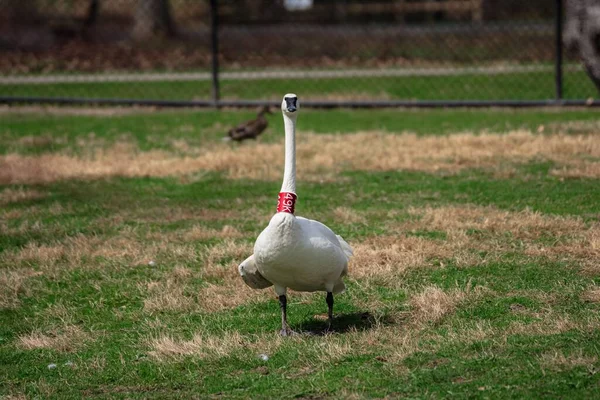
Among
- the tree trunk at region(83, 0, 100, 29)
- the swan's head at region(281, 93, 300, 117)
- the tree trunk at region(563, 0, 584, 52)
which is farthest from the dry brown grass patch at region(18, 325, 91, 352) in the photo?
the tree trunk at region(83, 0, 100, 29)

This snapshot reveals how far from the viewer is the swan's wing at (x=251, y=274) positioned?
5.55 m

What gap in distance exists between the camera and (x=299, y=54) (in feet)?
59.1

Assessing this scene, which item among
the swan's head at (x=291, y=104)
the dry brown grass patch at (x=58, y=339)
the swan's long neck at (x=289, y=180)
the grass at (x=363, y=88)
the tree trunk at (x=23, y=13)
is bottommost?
the dry brown grass patch at (x=58, y=339)

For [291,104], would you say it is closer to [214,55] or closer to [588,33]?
[588,33]

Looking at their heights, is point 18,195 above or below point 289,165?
below

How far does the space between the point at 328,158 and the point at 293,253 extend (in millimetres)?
5620

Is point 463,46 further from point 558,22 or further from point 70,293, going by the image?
point 70,293

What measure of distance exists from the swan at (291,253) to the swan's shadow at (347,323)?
8 cm

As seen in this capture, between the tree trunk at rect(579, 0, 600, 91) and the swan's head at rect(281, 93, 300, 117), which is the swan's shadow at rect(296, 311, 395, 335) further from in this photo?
the tree trunk at rect(579, 0, 600, 91)

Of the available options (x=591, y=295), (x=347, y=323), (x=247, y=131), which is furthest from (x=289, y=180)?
(x=247, y=131)

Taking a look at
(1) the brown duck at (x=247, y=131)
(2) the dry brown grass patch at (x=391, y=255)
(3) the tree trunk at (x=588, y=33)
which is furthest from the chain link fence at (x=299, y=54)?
(2) the dry brown grass patch at (x=391, y=255)

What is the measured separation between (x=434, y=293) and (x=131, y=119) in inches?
363

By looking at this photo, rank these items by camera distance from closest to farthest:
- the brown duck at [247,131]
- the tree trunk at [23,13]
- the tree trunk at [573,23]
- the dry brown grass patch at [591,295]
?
1. the dry brown grass patch at [591,295]
2. the tree trunk at [573,23]
3. the brown duck at [247,131]
4. the tree trunk at [23,13]

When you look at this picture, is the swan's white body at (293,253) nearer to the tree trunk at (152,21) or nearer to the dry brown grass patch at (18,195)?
the dry brown grass patch at (18,195)
